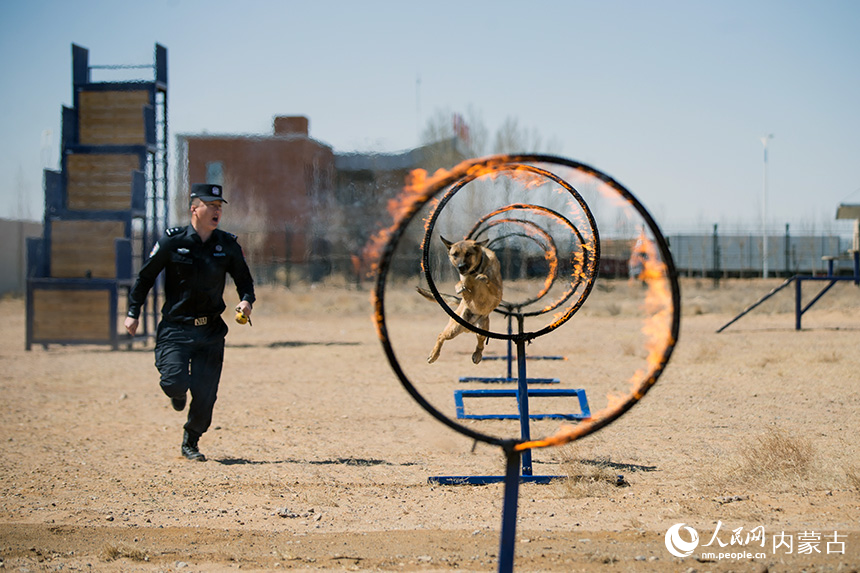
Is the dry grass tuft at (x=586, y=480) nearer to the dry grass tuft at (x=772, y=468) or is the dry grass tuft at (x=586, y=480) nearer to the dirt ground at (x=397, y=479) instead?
the dirt ground at (x=397, y=479)

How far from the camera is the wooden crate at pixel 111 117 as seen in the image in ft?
52.2

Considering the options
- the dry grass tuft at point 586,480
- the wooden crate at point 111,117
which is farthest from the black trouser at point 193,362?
the wooden crate at point 111,117

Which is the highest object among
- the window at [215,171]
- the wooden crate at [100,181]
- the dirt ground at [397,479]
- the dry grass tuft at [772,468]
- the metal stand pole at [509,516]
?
the window at [215,171]

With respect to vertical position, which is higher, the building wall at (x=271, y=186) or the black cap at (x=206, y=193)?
the building wall at (x=271, y=186)

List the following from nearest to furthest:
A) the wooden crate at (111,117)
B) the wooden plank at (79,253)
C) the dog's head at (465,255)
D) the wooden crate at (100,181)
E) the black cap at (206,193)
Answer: the dog's head at (465,255) < the black cap at (206,193) < the wooden plank at (79,253) < the wooden crate at (100,181) < the wooden crate at (111,117)

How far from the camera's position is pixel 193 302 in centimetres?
623

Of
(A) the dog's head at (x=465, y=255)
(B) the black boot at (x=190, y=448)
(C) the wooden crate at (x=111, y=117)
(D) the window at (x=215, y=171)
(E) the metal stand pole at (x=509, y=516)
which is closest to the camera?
(E) the metal stand pole at (x=509, y=516)

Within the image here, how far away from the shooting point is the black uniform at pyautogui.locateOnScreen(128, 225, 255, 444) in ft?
20.3

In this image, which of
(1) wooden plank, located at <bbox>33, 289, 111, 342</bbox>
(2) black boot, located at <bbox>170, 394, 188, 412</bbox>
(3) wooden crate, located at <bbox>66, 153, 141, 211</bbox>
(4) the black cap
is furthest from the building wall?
(2) black boot, located at <bbox>170, 394, 188, 412</bbox>

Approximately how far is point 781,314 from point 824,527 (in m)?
21.1

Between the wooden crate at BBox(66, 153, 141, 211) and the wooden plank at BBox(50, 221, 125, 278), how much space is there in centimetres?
45

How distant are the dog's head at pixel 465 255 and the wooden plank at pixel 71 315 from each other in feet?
37.5

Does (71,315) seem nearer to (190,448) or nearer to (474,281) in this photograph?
(190,448)

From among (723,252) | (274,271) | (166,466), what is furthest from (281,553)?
(723,252)
